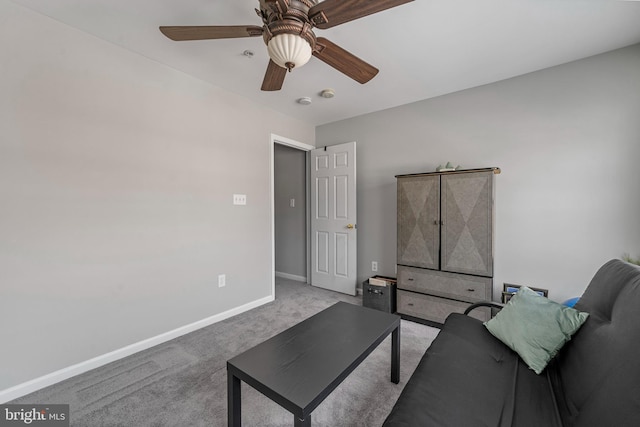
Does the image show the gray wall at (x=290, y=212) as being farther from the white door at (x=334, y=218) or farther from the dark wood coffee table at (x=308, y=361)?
the dark wood coffee table at (x=308, y=361)

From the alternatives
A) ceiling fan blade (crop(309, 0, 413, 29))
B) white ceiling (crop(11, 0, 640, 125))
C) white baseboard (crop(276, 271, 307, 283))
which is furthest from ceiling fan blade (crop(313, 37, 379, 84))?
white baseboard (crop(276, 271, 307, 283))

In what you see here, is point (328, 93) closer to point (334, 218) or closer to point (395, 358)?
point (334, 218)

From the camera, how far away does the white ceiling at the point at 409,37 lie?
1.72 metres

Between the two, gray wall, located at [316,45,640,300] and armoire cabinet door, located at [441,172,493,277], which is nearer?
gray wall, located at [316,45,640,300]

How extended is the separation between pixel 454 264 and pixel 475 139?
1.38m

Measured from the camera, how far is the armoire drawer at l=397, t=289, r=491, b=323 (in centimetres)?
253

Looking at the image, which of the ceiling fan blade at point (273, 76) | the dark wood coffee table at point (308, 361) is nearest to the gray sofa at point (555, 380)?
the dark wood coffee table at point (308, 361)

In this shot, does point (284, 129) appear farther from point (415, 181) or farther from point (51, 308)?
point (51, 308)

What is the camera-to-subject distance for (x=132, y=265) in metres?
2.22

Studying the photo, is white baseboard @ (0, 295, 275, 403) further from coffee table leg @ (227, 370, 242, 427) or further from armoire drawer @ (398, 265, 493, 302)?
armoire drawer @ (398, 265, 493, 302)

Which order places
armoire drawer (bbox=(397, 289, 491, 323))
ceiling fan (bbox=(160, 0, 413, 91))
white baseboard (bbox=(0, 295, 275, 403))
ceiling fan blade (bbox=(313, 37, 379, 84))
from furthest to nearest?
1. armoire drawer (bbox=(397, 289, 491, 323))
2. white baseboard (bbox=(0, 295, 275, 403))
3. ceiling fan blade (bbox=(313, 37, 379, 84))
4. ceiling fan (bbox=(160, 0, 413, 91))

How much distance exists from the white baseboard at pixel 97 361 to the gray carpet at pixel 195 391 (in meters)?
0.05

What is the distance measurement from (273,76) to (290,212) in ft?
9.49

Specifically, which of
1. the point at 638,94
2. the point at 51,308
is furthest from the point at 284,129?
the point at 638,94
